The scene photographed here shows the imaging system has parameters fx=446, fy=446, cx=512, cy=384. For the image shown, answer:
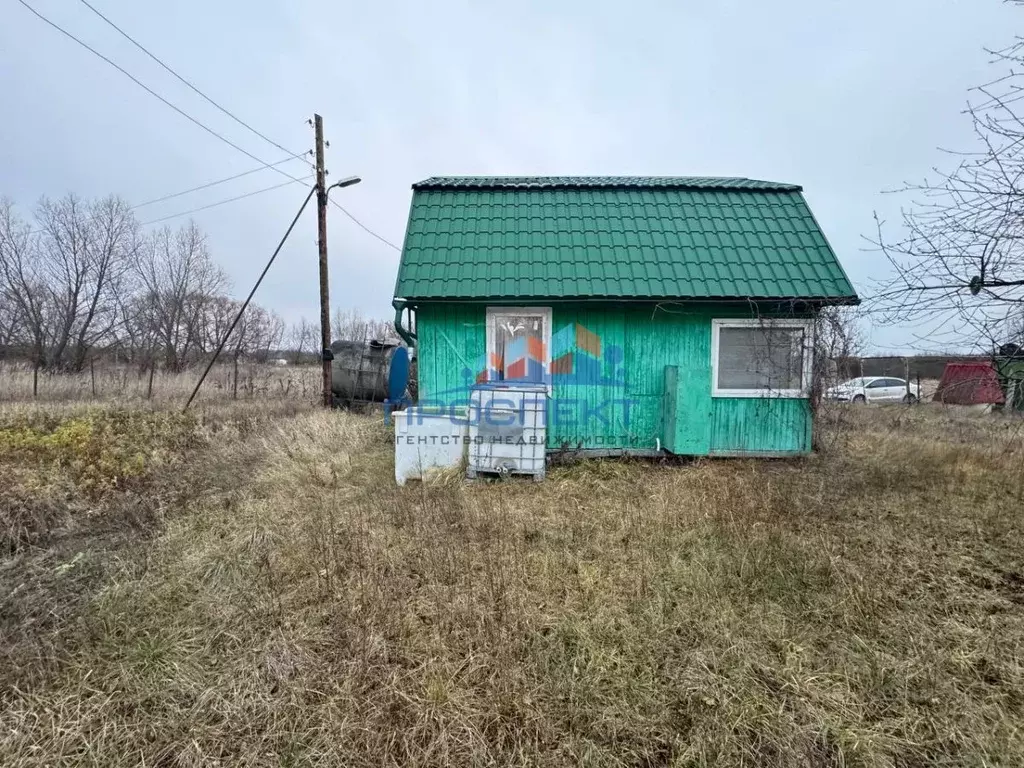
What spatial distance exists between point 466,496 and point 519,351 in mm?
2631

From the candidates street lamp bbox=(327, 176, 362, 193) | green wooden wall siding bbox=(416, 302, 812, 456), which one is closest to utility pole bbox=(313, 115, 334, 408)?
street lamp bbox=(327, 176, 362, 193)

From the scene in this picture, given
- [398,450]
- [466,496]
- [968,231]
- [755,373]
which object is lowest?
[466,496]

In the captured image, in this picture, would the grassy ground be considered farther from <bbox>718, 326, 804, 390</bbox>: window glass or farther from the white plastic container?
<bbox>718, 326, 804, 390</bbox>: window glass

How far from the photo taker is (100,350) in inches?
767

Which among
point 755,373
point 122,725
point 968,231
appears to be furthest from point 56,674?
point 755,373

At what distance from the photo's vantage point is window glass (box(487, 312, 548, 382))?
670 cm

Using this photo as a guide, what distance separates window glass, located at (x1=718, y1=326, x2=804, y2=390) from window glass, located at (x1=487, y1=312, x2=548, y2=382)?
8.84 feet

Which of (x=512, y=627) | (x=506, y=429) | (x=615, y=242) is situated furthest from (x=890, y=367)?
(x=512, y=627)

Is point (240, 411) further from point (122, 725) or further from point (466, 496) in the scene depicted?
point (122, 725)

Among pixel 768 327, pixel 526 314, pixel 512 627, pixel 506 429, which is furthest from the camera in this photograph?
pixel 526 314

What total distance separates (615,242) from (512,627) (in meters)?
5.98

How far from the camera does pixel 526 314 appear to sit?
6684 millimetres

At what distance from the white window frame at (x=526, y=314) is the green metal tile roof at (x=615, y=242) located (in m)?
0.28

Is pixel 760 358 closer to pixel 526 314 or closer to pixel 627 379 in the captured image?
pixel 627 379
